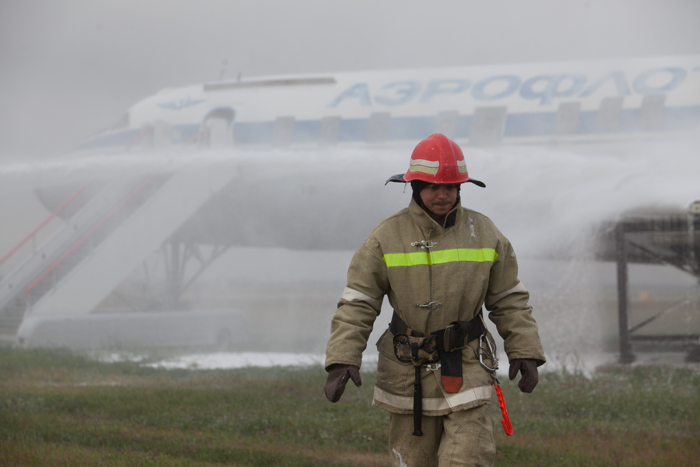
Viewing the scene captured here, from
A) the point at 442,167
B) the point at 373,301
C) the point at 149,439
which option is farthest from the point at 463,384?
the point at 149,439

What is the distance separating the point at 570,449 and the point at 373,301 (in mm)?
2995

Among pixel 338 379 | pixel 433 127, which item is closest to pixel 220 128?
pixel 433 127

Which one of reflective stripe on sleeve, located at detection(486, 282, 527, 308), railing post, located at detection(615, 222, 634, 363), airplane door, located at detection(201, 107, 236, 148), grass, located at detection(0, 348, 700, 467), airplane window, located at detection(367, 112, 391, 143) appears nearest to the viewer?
reflective stripe on sleeve, located at detection(486, 282, 527, 308)

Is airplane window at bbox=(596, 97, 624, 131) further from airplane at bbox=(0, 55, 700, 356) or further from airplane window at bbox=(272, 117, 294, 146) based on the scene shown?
airplane window at bbox=(272, 117, 294, 146)

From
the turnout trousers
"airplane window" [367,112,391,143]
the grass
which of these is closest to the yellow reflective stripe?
the turnout trousers

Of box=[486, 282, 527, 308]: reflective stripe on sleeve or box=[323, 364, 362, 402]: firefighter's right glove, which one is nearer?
box=[323, 364, 362, 402]: firefighter's right glove

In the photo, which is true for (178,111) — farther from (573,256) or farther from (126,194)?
(573,256)

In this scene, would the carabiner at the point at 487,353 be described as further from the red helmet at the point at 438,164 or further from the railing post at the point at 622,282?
the railing post at the point at 622,282

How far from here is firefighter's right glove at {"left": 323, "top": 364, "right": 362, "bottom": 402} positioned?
280 centimetres

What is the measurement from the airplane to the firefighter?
841cm

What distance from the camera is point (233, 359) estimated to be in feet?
43.0

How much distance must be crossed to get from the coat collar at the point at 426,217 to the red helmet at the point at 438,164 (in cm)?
13

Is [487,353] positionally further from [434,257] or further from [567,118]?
[567,118]

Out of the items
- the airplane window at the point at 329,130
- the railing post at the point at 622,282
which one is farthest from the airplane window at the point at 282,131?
the railing post at the point at 622,282
